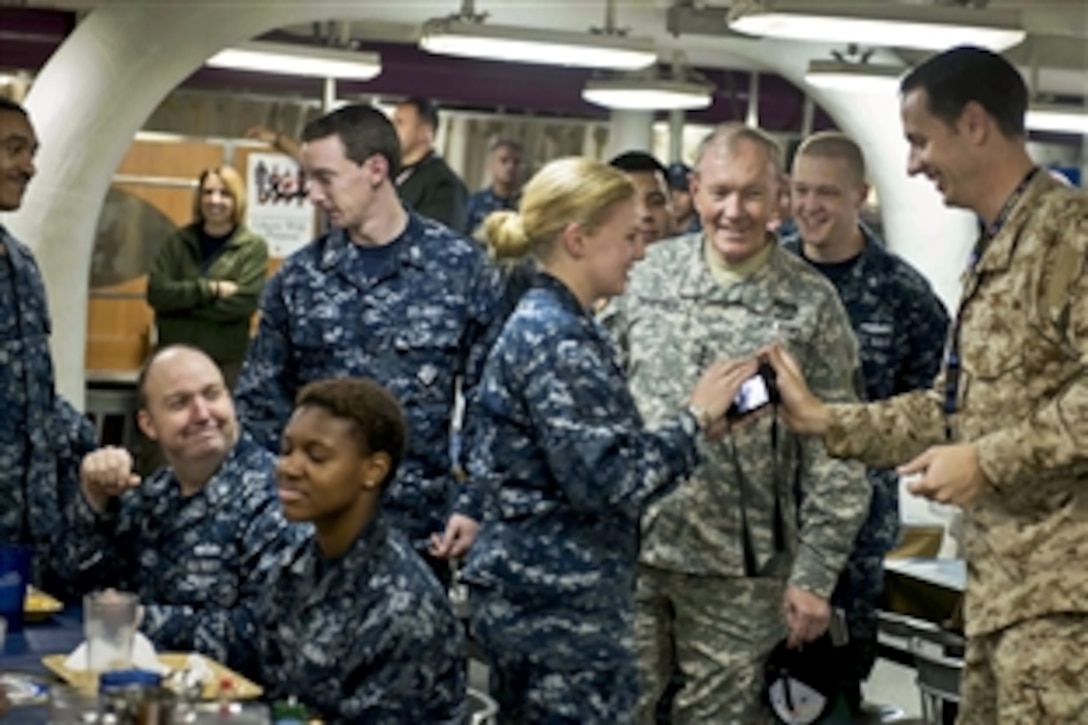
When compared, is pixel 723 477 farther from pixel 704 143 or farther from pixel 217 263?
pixel 217 263

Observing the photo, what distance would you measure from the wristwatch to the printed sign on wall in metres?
10.8

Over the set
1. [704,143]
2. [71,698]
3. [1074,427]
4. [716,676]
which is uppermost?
[704,143]

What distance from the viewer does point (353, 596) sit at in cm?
381

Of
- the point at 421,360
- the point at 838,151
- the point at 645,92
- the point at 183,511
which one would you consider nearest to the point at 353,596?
the point at 183,511

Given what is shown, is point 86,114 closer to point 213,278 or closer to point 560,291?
point 213,278

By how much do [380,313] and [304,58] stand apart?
5950 mm

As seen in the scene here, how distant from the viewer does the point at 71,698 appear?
322 centimetres

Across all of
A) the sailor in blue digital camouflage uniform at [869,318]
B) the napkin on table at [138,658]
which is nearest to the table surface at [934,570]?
the sailor in blue digital camouflage uniform at [869,318]

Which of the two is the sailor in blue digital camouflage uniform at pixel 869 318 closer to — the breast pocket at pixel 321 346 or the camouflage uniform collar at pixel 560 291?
the breast pocket at pixel 321 346

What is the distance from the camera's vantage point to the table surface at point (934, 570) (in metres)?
6.41

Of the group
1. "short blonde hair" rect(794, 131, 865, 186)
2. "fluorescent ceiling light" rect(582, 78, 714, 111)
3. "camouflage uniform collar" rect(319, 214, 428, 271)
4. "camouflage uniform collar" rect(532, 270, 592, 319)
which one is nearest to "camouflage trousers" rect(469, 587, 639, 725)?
"camouflage uniform collar" rect(532, 270, 592, 319)

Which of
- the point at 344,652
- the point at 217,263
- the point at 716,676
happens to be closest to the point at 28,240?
the point at 217,263

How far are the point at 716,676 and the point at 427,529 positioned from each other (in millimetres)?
787

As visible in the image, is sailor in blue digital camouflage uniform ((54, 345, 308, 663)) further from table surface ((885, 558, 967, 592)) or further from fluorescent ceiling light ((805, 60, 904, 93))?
fluorescent ceiling light ((805, 60, 904, 93))
